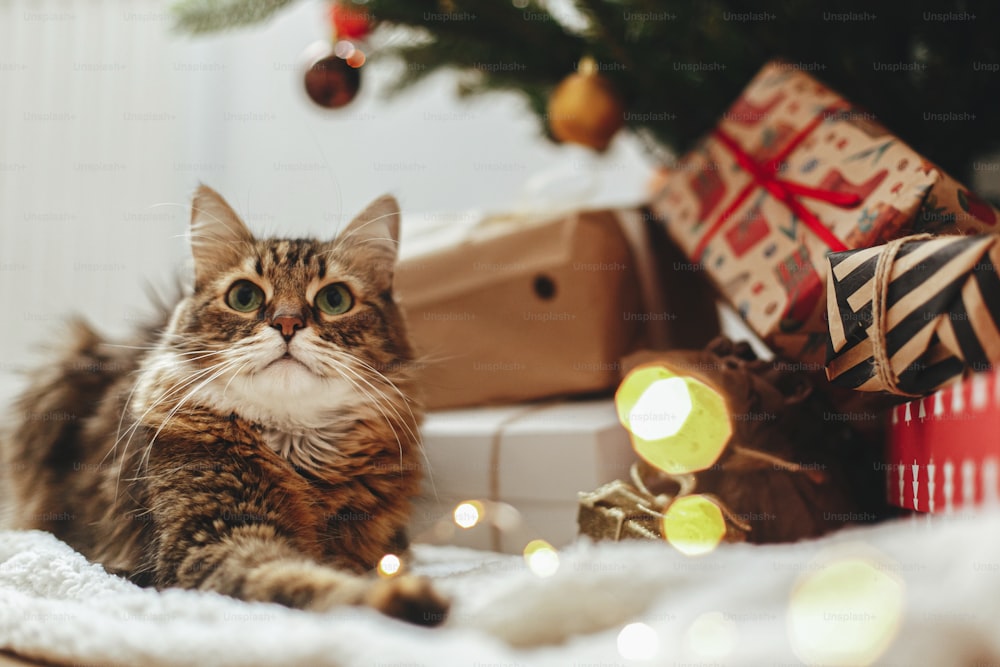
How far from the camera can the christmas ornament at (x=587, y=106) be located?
0.99 m

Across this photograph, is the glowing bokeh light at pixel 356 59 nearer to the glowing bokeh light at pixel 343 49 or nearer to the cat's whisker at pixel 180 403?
the glowing bokeh light at pixel 343 49

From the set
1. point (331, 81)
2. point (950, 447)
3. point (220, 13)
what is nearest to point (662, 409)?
point (950, 447)

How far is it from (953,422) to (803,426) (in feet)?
0.82

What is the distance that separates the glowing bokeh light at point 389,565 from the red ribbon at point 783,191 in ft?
1.90

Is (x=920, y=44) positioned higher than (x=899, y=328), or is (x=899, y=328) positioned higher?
(x=920, y=44)

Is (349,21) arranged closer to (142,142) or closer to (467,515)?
(467,515)

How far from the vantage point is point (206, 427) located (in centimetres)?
67

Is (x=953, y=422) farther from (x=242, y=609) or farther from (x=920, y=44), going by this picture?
(x=920, y=44)

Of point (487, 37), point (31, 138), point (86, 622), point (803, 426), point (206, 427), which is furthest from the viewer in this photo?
point (31, 138)

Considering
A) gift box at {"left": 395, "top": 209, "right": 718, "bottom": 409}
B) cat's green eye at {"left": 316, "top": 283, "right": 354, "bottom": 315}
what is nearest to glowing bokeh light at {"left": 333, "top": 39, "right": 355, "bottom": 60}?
gift box at {"left": 395, "top": 209, "right": 718, "bottom": 409}

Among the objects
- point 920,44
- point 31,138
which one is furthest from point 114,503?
point 31,138

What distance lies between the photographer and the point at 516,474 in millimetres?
850

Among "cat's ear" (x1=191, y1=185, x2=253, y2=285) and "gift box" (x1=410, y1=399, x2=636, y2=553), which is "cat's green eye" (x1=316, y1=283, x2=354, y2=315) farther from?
"gift box" (x1=410, y1=399, x2=636, y2=553)

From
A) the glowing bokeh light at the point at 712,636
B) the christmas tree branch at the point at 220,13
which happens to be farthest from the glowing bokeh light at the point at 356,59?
the glowing bokeh light at the point at 712,636
